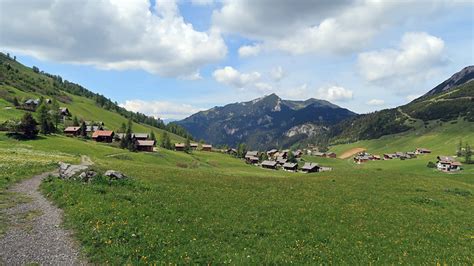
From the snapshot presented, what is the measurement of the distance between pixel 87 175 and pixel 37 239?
55.2ft

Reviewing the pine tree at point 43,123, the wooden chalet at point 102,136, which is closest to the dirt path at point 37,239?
the pine tree at point 43,123

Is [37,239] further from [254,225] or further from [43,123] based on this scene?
[43,123]

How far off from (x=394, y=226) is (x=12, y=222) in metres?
26.8

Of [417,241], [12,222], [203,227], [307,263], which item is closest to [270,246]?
[307,263]

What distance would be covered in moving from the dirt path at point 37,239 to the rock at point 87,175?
320 inches

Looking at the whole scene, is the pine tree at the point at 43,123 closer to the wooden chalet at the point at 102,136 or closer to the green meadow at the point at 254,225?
the wooden chalet at the point at 102,136

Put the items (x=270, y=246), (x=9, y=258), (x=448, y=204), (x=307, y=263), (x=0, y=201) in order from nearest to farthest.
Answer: (x=9, y=258) → (x=307, y=263) → (x=270, y=246) → (x=0, y=201) → (x=448, y=204)

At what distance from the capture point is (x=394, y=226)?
2467cm

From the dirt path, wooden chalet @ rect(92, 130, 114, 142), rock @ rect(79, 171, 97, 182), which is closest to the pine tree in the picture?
wooden chalet @ rect(92, 130, 114, 142)

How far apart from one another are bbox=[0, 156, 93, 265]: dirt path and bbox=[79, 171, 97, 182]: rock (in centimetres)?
813

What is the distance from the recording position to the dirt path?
14508 mm

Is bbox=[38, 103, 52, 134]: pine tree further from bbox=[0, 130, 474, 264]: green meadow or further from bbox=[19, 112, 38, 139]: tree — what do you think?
bbox=[0, 130, 474, 264]: green meadow

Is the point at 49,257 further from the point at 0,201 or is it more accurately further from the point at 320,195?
the point at 320,195

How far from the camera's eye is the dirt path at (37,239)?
1451cm
